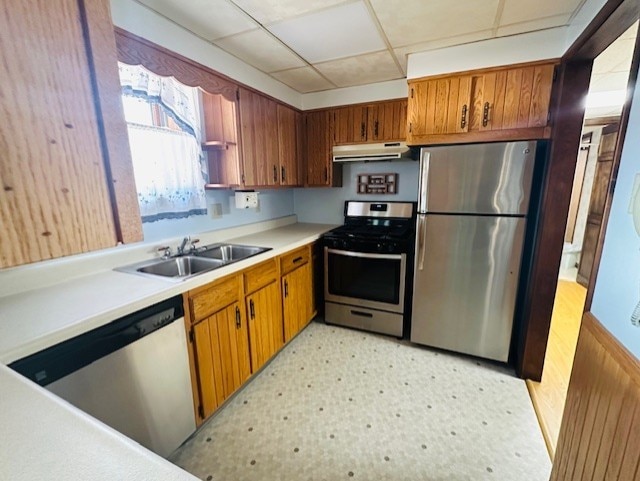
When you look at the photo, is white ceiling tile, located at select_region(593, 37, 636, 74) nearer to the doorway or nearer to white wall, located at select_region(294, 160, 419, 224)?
the doorway

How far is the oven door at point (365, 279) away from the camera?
2.55 meters

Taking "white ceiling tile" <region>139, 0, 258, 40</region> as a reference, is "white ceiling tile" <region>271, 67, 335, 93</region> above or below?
below

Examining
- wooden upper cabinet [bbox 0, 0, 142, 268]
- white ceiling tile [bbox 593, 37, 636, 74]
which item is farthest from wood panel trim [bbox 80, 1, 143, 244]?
white ceiling tile [bbox 593, 37, 636, 74]

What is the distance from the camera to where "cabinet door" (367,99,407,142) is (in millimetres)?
2740

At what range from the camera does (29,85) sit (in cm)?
31

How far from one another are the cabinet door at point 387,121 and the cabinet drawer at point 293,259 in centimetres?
126

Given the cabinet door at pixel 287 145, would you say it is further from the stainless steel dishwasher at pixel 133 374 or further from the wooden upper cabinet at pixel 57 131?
the wooden upper cabinet at pixel 57 131

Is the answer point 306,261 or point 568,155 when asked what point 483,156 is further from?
point 306,261

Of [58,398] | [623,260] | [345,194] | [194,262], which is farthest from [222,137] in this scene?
[623,260]

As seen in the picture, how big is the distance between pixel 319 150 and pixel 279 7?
5.01ft

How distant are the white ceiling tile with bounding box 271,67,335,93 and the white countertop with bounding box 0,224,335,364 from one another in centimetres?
176

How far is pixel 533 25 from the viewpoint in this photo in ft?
6.01

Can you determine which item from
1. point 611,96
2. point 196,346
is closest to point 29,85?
point 196,346

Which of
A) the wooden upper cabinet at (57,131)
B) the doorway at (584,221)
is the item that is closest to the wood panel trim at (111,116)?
the wooden upper cabinet at (57,131)
